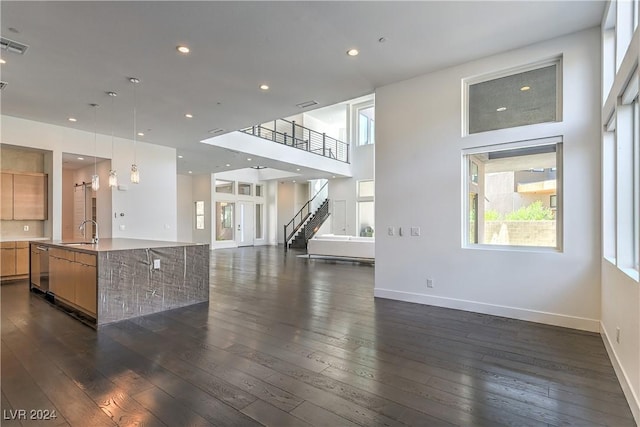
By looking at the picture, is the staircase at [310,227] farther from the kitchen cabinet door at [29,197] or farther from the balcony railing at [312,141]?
the kitchen cabinet door at [29,197]

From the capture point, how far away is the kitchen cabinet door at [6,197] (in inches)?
252

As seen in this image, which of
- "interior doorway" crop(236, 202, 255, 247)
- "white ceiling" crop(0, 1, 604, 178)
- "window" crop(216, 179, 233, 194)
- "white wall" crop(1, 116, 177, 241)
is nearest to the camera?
"white ceiling" crop(0, 1, 604, 178)

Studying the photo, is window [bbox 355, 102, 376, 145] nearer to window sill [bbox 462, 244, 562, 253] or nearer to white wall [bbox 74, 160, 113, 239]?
white wall [bbox 74, 160, 113, 239]

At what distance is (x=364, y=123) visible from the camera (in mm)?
13617

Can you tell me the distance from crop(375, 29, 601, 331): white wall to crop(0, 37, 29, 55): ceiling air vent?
4.52 meters

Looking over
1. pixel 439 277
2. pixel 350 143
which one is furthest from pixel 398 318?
pixel 350 143

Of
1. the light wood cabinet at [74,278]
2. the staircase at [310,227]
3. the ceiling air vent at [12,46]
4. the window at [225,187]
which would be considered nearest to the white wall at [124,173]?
the light wood cabinet at [74,278]

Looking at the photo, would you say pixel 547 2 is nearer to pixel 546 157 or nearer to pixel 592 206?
pixel 546 157

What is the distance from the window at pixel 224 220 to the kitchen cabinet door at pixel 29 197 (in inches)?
273

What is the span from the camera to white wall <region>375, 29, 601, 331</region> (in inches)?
140

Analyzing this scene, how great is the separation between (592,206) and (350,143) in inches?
410

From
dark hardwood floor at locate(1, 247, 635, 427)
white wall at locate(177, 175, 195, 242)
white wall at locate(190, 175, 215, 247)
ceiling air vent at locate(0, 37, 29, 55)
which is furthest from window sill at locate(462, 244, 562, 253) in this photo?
white wall at locate(177, 175, 195, 242)

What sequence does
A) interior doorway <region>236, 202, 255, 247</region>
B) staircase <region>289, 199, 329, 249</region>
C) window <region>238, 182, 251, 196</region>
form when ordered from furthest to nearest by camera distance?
window <region>238, 182, 251, 196</region>
interior doorway <region>236, 202, 255, 247</region>
staircase <region>289, 199, 329, 249</region>

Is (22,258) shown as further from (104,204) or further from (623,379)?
(623,379)
